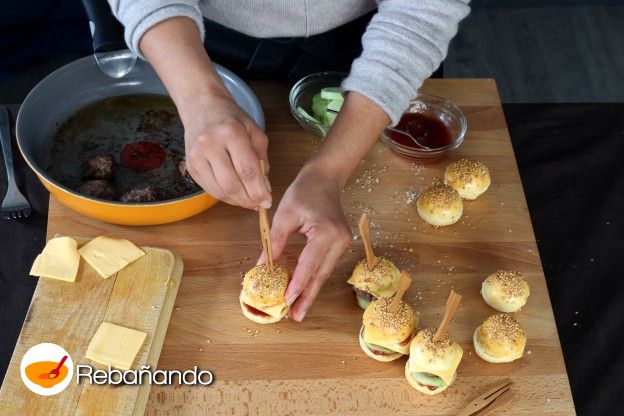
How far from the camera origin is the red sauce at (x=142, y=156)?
1682 millimetres

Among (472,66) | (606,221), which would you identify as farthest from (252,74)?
(472,66)

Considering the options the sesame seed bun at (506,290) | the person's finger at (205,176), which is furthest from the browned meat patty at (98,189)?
the sesame seed bun at (506,290)

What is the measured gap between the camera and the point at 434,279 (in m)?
1.60

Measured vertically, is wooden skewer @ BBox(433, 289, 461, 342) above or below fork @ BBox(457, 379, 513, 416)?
above

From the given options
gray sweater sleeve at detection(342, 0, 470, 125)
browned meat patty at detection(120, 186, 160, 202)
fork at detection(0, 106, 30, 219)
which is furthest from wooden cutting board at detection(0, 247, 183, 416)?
gray sweater sleeve at detection(342, 0, 470, 125)

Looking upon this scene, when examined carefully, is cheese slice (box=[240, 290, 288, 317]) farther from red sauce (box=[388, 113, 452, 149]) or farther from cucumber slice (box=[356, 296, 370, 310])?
red sauce (box=[388, 113, 452, 149])

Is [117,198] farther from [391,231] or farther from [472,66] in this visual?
[472,66]

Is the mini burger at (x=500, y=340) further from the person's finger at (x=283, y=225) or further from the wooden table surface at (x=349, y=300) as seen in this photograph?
the person's finger at (x=283, y=225)

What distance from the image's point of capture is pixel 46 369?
52.6 inches

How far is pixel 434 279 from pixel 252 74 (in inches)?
30.7

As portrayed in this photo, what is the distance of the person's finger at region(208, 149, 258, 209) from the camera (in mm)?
1336

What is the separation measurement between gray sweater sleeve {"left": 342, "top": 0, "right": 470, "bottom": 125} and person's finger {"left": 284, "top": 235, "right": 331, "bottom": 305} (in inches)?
14.2

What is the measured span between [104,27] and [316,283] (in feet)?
2.80

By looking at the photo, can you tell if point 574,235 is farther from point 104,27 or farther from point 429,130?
point 104,27
